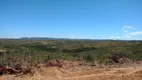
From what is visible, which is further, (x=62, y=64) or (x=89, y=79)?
(x=62, y=64)

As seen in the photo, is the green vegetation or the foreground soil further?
the green vegetation

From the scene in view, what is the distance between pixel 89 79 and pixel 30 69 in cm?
405

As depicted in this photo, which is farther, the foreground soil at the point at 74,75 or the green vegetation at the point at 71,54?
the green vegetation at the point at 71,54

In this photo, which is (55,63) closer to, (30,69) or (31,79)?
(30,69)

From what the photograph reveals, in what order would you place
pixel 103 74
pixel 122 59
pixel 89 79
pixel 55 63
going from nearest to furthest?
1. pixel 89 79
2. pixel 103 74
3. pixel 55 63
4. pixel 122 59

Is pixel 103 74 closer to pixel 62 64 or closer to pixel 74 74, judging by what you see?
pixel 74 74

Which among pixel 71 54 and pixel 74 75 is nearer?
pixel 74 75

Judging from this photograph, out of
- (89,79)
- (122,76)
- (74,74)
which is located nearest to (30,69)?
(74,74)

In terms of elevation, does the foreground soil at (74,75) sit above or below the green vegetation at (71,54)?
below

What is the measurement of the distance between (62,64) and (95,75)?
4.30m

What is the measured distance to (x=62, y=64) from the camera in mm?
17672

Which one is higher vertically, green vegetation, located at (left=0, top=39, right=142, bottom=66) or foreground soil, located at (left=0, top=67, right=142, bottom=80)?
green vegetation, located at (left=0, top=39, right=142, bottom=66)

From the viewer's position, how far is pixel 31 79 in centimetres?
1331

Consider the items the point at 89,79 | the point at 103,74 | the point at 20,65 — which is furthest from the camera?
the point at 20,65
